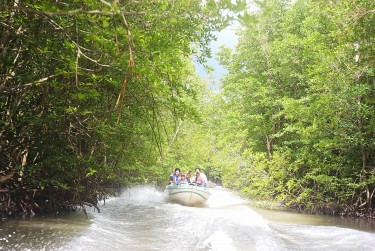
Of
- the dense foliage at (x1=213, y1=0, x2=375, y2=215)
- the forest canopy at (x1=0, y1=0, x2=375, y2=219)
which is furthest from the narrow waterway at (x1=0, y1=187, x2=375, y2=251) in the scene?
the dense foliage at (x1=213, y1=0, x2=375, y2=215)

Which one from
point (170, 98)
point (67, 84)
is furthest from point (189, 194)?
point (67, 84)

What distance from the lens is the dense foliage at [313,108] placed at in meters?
12.1

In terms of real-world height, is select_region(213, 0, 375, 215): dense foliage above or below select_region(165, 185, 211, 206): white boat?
above

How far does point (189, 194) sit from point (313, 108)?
23.8 ft

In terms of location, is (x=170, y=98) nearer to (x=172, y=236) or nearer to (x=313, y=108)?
(x=172, y=236)

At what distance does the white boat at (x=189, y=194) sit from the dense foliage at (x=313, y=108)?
5.29ft

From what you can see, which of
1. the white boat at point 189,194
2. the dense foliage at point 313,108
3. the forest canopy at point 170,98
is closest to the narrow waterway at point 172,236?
the forest canopy at point 170,98

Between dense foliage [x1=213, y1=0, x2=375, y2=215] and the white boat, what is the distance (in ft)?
5.29

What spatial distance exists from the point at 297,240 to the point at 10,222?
6.20 m

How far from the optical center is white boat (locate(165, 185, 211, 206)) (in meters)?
17.2

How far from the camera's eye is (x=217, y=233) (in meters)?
7.58

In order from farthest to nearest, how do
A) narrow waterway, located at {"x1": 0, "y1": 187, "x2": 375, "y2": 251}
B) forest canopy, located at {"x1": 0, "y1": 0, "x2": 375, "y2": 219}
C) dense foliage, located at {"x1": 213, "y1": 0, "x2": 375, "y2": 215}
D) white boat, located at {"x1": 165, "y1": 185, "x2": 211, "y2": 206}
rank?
white boat, located at {"x1": 165, "y1": 185, "x2": 211, "y2": 206} < dense foliage, located at {"x1": 213, "y1": 0, "x2": 375, "y2": 215} < narrow waterway, located at {"x1": 0, "y1": 187, "x2": 375, "y2": 251} < forest canopy, located at {"x1": 0, "y1": 0, "x2": 375, "y2": 219}

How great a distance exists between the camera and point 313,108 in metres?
13.9

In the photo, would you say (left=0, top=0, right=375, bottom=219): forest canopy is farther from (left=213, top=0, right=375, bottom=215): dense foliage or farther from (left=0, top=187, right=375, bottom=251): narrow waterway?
(left=0, top=187, right=375, bottom=251): narrow waterway
